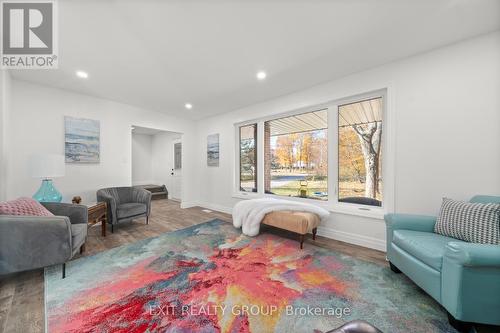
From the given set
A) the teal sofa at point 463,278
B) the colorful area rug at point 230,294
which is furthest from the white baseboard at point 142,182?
the teal sofa at point 463,278

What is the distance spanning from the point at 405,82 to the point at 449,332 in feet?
8.39

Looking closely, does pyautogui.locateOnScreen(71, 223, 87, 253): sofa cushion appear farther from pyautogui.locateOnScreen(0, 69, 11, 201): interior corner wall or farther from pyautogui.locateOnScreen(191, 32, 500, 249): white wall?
pyautogui.locateOnScreen(191, 32, 500, 249): white wall

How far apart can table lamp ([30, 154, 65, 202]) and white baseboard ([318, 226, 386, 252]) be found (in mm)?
3989

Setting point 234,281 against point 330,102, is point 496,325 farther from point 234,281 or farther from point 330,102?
point 330,102

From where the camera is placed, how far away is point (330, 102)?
120 inches

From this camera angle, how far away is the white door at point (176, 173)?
6.27 metres

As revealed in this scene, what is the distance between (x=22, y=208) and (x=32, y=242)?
0.43m

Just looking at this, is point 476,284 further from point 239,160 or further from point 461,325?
point 239,160

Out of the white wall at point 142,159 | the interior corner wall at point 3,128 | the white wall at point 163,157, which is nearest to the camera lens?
the interior corner wall at point 3,128

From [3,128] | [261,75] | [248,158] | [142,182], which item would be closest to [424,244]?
[261,75]

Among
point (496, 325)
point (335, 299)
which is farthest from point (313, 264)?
point (496, 325)

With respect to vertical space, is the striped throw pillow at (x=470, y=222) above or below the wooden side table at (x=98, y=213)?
above

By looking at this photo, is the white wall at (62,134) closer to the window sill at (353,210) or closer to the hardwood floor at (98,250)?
the hardwood floor at (98,250)

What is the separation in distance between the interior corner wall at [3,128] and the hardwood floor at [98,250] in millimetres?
1277
